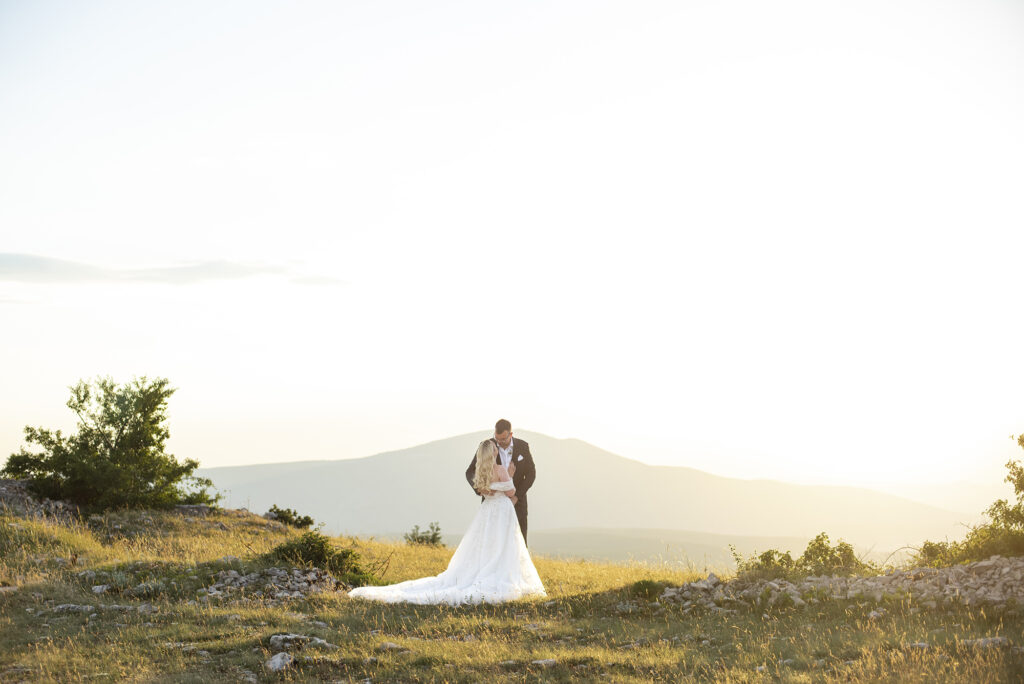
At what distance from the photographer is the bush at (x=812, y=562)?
55.5 feet

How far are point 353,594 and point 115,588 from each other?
4.74m

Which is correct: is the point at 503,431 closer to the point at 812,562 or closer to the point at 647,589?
the point at 647,589

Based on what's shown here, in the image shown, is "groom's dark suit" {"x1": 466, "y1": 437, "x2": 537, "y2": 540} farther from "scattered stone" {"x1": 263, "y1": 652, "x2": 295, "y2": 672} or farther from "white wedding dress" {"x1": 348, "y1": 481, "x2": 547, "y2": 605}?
"scattered stone" {"x1": 263, "y1": 652, "x2": 295, "y2": 672}

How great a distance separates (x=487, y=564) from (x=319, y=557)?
4.23m

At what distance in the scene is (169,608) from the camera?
14.9 metres

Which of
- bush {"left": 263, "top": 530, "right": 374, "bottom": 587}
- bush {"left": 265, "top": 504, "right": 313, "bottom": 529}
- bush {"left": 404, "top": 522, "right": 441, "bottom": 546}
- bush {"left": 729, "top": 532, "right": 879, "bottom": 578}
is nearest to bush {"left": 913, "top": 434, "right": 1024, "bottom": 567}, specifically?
bush {"left": 729, "top": 532, "right": 879, "bottom": 578}

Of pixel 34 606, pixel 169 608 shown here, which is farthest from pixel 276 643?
pixel 34 606

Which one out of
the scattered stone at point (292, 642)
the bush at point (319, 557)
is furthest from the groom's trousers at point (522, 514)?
the scattered stone at point (292, 642)

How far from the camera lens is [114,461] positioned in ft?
94.6

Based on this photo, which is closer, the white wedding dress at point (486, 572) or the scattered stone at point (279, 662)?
the scattered stone at point (279, 662)

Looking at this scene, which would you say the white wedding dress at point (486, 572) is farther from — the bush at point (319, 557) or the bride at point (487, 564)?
the bush at point (319, 557)

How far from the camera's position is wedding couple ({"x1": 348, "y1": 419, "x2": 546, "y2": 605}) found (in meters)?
16.5

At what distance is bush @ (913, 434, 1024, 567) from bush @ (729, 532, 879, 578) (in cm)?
145

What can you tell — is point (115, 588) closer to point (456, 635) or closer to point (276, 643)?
point (276, 643)
